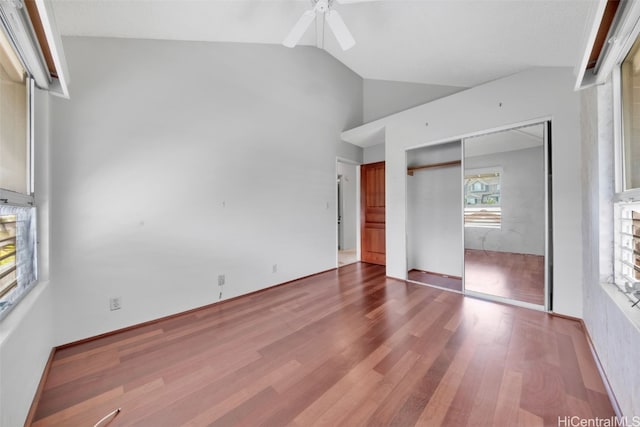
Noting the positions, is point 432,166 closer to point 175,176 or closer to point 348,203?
point 348,203

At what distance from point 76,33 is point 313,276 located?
3.92 meters

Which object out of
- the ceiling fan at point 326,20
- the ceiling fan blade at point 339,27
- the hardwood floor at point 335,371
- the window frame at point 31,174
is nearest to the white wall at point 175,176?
the window frame at point 31,174

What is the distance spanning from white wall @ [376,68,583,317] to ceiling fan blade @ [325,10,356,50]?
5.16ft

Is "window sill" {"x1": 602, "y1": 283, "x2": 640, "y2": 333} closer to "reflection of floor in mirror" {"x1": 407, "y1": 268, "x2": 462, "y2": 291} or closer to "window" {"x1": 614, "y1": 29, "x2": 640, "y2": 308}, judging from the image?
"window" {"x1": 614, "y1": 29, "x2": 640, "y2": 308}

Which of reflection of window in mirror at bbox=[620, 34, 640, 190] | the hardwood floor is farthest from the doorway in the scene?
reflection of window in mirror at bbox=[620, 34, 640, 190]

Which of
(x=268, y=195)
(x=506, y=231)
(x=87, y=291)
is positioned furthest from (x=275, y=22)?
(x=506, y=231)

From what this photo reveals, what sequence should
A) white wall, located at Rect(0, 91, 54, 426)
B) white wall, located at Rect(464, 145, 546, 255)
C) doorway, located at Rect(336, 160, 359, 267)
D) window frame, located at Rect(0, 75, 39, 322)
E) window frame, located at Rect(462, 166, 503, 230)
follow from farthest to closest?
doorway, located at Rect(336, 160, 359, 267)
window frame, located at Rect(462, 166, 503, 230)
white wall, located at Rect(464, 145, 546, 255)
window frame, located at Rect(0, 75, 39, 322)
white wall, located at Rect(0, 91, 54, 426)

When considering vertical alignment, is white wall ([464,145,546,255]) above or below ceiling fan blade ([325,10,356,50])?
below

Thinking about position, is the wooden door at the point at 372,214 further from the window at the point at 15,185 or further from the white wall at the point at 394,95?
the window at the point at 15,185

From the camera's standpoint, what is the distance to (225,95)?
296cm

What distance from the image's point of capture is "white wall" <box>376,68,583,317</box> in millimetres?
2303

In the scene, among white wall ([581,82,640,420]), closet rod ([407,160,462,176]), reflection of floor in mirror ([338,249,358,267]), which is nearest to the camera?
white wall ([581,82,640,420])

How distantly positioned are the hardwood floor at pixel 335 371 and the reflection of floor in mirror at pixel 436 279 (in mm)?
700

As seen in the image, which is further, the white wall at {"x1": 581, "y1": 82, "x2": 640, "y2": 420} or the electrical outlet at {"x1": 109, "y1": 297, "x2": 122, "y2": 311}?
the electrical outlet at {"x1": 109, "y1": 297, "x2": 122, "y2": 311}
